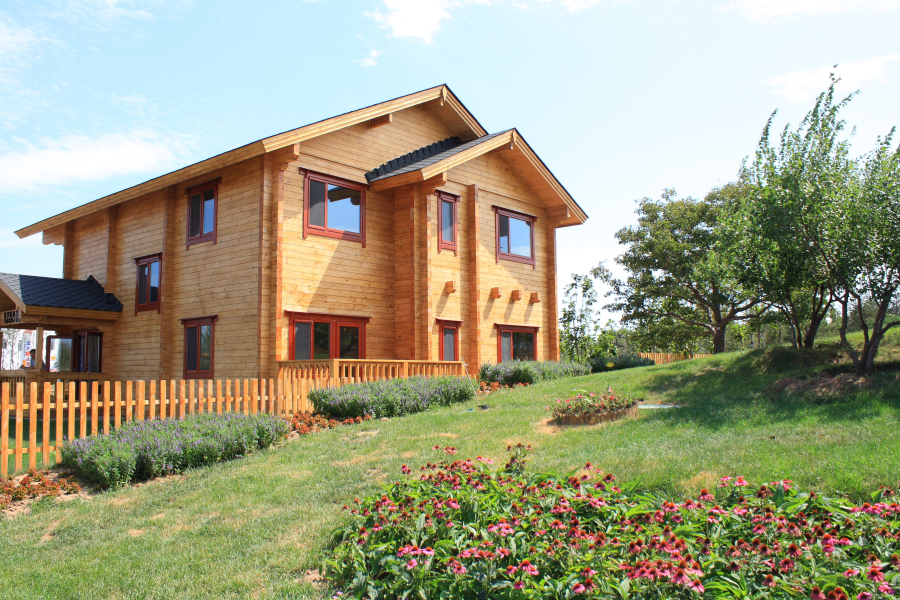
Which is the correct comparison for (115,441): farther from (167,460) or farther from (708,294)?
(708,294)

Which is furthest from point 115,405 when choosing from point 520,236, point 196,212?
point 520,236

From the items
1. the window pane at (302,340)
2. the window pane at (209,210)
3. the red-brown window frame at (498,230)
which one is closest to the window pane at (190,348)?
the window pane at (209,210)

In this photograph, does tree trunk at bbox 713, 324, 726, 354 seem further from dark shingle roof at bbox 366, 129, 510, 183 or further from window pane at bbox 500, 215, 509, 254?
dark shingle roof at bbox 366, 129, 510, 183

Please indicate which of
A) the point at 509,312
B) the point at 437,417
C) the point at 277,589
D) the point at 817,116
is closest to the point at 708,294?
the point at 509,312

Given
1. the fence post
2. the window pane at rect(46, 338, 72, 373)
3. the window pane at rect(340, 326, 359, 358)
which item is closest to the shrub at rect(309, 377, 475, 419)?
the window pane at rect(340, 326, 359, 358)

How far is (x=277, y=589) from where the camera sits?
5.00m

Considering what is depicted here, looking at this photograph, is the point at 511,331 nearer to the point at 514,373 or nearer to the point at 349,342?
the point at 514,373

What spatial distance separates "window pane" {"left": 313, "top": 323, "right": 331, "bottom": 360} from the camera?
54.5 feet

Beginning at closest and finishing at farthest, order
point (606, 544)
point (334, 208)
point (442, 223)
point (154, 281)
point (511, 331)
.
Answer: point (606, 544)
point (334, 208)
point (442, 223)
point (154, 281)
point (511, 331)

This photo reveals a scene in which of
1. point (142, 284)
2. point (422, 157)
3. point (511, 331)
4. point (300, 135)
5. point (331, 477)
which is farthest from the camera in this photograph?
point (511, 331)

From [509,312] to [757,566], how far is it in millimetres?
17198

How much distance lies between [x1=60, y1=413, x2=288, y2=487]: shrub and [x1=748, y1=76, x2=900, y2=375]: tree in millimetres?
10051

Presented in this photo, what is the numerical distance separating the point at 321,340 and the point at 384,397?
4.55 meters

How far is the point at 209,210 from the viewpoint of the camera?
17.7m
